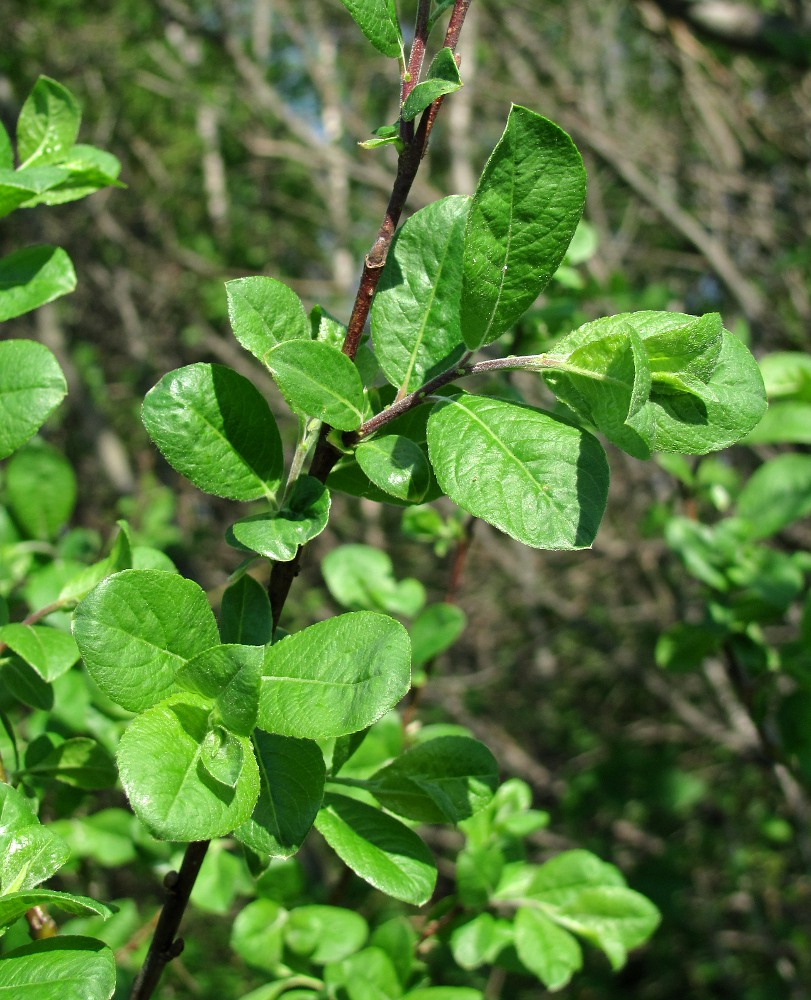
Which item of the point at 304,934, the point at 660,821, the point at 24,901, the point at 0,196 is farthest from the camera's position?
the point at 660,821

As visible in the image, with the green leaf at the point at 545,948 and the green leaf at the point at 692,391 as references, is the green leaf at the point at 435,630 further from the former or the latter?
the green leaf at the point at 692,391

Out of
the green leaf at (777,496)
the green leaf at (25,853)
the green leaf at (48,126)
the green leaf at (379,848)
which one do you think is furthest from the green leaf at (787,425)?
the green leaf at (25,853)

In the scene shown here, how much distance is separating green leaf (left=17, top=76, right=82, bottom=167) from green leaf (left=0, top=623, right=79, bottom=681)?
473 millimetres

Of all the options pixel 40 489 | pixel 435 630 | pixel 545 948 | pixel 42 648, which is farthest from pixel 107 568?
pixel 545 948

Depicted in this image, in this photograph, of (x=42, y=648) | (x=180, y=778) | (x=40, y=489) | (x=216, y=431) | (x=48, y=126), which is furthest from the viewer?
(x=40, y=489)

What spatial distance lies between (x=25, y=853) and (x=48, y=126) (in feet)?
2.31

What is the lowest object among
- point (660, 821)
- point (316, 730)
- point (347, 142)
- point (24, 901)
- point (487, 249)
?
point (660, 821)

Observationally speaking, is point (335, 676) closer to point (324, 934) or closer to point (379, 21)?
point (379, 21)

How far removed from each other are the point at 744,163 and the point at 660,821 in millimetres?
2830

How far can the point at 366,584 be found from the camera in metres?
1.45

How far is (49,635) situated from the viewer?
87cm

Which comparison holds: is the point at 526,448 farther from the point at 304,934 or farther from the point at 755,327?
the point at 755,327

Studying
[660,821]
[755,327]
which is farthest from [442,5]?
[660,821]

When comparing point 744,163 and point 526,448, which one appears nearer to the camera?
point 526,448
